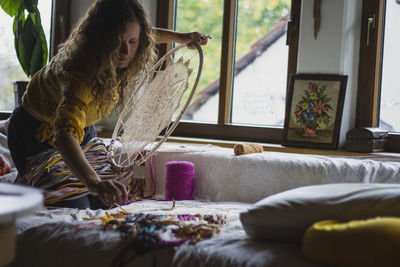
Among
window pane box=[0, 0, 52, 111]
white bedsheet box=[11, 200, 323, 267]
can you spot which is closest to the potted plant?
window pane box=[0, 0, 52, 111]

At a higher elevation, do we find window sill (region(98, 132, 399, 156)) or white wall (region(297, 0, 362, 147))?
white wall (region(297, 0, 362, 147))

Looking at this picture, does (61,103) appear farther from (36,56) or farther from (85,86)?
(36,56)

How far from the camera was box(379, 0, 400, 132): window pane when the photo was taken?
2.57 meters

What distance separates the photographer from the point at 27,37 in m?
3.16

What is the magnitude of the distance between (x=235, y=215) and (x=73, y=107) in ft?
2.23

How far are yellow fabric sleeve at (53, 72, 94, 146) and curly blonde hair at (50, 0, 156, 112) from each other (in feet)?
0.14

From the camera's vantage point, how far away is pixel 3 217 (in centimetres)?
86

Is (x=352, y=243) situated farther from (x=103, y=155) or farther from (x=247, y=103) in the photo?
(x=247, y=103)

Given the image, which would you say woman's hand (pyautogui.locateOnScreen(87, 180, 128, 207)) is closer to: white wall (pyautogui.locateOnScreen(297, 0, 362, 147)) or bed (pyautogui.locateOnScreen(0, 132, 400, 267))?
bed (pyautogui.locateOnScreen(0, 132, 400, 267))

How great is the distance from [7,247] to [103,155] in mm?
1034

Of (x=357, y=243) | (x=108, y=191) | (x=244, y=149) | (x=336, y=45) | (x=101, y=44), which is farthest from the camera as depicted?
(x=336, y=45)

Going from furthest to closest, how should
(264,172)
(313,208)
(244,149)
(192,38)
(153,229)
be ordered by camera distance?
(244,149) → (264,172) → (192,38) → (153,229) → (313,208)

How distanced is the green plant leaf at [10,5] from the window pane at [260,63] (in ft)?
4.58

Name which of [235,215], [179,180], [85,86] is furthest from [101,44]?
[179,180]
